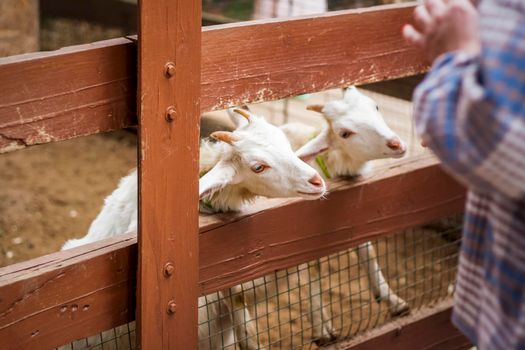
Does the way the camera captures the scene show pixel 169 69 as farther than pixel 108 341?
No

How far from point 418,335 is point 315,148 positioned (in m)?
0.97

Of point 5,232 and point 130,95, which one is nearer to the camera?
point 130,95

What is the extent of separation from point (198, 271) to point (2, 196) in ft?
11.4

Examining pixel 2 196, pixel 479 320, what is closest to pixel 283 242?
pixel 479 320

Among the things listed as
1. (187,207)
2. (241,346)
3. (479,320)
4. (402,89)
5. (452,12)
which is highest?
(452,12)

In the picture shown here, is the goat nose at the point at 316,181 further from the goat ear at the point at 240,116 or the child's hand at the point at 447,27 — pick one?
the child's hand at the point at 447,27

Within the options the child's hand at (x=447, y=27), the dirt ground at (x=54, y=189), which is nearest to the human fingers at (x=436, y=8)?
the child's hand at (x=447, y=27)

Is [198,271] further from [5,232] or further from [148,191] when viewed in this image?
[5,232]

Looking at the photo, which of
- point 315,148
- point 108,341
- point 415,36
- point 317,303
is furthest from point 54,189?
point 415,36

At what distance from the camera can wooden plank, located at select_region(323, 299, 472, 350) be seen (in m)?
3.38

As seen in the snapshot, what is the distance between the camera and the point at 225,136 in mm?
2830

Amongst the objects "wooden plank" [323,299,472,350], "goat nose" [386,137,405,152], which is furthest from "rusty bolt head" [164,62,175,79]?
"wooden plank" [323,299,472,350]

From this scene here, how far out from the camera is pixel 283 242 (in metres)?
2.91

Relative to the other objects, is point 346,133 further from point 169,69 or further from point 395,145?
point 169,69
